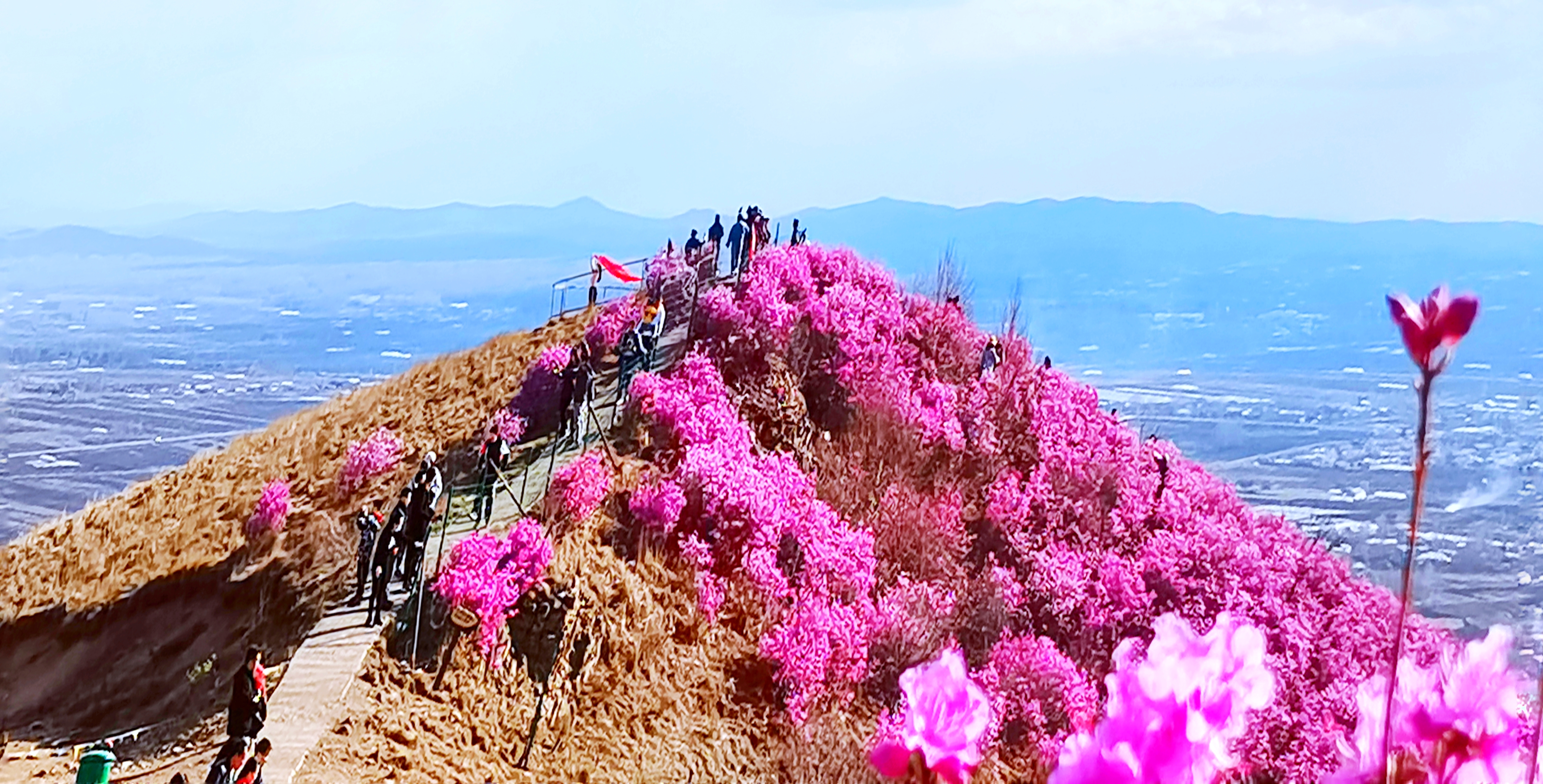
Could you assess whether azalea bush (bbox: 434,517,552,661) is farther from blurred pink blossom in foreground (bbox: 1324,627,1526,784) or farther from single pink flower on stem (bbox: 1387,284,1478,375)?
single pink flower on stem (bbox: 1387,284,1478,375)

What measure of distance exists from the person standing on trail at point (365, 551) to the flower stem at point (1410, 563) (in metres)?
4.61

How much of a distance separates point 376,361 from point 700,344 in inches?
78.3

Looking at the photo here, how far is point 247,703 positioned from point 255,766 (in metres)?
0.24

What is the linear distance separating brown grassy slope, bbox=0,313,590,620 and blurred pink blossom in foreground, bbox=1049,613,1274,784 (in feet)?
17.3

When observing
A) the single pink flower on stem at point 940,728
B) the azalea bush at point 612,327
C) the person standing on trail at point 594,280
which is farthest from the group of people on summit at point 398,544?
the single pink flower on stem at point 940,728

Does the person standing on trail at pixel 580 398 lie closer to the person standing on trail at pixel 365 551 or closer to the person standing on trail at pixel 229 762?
the person standing on trail at pixel 365 551

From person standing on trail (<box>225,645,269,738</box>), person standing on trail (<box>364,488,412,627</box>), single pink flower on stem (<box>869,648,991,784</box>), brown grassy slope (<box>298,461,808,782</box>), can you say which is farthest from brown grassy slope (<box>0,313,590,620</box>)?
single pink flower on stem (<box>869,648,991,784</box>)

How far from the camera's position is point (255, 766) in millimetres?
3957

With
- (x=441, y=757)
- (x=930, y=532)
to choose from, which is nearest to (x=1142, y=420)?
(x=930, y=532)

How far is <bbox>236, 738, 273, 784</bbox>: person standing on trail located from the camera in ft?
12.7

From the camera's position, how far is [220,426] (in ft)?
24.0

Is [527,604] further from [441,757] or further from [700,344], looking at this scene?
[700,344]

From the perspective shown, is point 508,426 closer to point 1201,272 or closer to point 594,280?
point 594,280

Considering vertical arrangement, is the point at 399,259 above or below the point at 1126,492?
above
